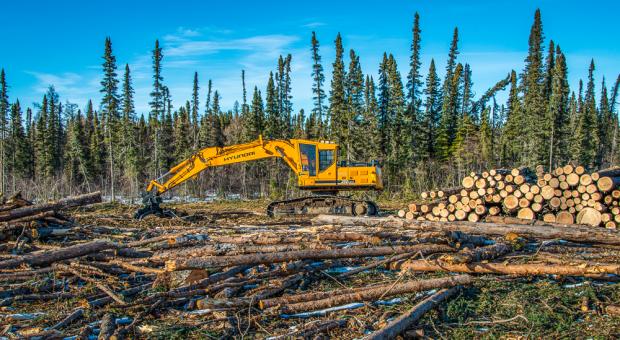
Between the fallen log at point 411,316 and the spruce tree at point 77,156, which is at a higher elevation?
the spruce tree at point 77,156

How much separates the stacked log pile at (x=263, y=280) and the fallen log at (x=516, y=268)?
2 centimetres

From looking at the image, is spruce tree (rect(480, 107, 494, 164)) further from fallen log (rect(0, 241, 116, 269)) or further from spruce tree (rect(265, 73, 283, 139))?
fallen log (rect(0, 241, 116, 269))

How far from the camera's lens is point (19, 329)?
5500mm

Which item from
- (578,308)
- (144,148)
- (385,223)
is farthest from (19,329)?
(144,148)

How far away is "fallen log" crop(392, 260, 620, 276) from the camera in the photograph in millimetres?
7258

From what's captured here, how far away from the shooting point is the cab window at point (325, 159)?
58.5 ft

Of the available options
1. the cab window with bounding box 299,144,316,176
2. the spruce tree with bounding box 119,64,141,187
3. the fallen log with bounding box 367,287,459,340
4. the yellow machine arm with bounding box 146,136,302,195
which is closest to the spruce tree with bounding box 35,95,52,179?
the spruce tree with bounding box 119,64,141,187

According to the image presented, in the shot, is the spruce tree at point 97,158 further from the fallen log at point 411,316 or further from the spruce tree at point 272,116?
the fallen log at point 411,316

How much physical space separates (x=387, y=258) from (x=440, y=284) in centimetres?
161

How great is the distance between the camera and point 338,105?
147 ft

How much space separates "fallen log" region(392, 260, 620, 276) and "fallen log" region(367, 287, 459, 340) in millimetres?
878

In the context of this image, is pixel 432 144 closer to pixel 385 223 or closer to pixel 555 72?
pixel 555 72

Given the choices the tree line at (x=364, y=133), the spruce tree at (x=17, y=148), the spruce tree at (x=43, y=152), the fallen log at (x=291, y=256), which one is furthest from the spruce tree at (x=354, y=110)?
the spruce tree at (x=17, y=148)

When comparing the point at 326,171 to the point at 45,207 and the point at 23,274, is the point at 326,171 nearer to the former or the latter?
the point at 45,207
